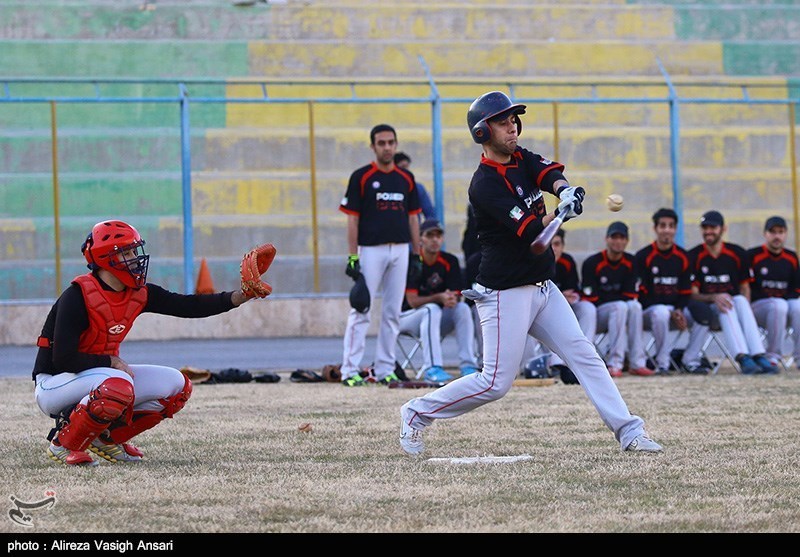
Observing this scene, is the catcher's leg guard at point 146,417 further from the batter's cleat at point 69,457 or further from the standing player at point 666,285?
the standing player at point 666,285

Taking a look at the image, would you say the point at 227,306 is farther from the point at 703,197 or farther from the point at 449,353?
the point at 703,197

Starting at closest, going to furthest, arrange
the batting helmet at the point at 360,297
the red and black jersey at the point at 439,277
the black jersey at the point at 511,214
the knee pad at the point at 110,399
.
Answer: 1. the knee pad at the point at 110,399
2. the black jersey at the point at 511,214
3. the batting helmet at the point at 360,297
4. the red and black jersey at the point at 439,277

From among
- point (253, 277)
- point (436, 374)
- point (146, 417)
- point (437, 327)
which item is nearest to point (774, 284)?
point (437, 327)

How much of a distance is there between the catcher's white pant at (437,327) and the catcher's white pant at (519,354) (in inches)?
221

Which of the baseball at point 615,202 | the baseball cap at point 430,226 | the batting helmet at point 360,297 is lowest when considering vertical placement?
the batting helmet at point 360,297

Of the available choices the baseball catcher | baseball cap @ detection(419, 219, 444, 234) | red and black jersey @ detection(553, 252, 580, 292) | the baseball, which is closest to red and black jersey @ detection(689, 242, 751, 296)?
red and black jersey @ detection(553, 252, 580, 292)

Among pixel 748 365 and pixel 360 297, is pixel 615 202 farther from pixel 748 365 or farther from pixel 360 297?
pixel 748 365

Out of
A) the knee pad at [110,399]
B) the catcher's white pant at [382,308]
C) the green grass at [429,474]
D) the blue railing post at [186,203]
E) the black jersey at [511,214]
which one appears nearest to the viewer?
the green grass at [429,474]

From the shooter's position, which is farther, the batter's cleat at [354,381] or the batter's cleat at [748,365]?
the batter's cleat at [748,365]

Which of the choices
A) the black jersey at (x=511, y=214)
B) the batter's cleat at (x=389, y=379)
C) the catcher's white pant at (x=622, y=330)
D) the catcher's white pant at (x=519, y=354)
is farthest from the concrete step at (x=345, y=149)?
the catcher's white pant at (x=519, y=354)

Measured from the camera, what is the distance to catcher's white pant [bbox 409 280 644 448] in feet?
23.9

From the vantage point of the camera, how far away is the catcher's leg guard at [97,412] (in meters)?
6.85

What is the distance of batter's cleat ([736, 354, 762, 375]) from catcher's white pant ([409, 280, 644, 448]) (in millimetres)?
6377

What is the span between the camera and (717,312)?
13891 mm
